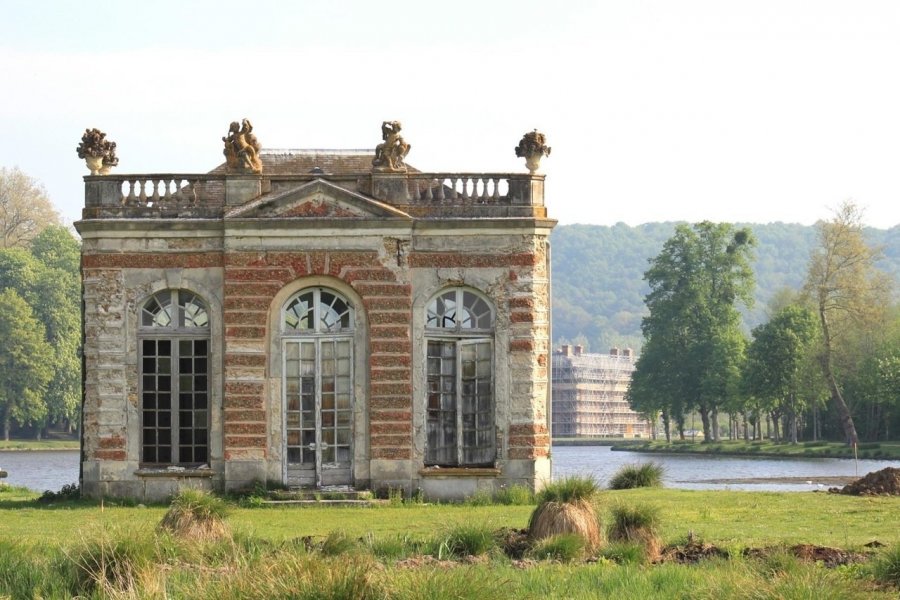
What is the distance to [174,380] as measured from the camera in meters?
28.1

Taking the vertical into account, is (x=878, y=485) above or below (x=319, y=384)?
below

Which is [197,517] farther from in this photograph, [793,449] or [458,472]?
[793,449]

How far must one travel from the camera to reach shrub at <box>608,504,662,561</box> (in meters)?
18.8

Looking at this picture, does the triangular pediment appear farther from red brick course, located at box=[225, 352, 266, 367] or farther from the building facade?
red brick course, located at box=[225, 352, 266, 367]

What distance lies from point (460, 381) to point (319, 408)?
7.79ft

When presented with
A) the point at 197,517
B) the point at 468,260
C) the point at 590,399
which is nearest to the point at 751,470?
the point at 468,260

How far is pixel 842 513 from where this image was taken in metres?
22.8

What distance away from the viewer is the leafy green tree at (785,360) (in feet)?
238

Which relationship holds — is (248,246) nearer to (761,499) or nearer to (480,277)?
(480,277)

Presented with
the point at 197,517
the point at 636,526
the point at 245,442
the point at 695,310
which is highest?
the point at 695,310

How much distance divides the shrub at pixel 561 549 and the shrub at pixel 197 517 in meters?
3.51

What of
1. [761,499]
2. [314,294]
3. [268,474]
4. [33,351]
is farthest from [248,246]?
[33,351]

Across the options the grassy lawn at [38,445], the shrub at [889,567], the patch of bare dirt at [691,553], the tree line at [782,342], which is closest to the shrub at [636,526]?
the patch of bare dirt at [691,553]

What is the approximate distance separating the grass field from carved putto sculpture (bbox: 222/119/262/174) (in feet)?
20.3
